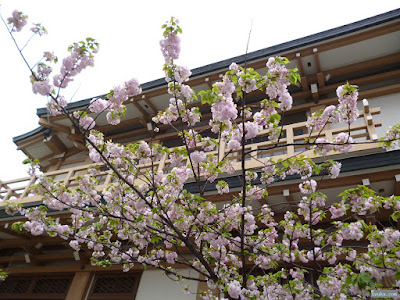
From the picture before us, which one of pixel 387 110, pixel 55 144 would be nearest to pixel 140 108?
pixel 55 144

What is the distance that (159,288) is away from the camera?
23.4ft

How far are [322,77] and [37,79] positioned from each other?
729 cm

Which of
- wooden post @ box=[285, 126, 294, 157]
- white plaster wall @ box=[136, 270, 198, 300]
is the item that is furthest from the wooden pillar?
wooden post @ box=[285, 126, 294, 157]

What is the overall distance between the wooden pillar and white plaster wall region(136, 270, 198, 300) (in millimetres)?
1525

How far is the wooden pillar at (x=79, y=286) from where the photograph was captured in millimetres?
7672

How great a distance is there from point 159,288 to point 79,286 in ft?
7.56

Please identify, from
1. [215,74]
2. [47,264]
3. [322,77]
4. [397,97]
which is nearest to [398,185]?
[397,97]

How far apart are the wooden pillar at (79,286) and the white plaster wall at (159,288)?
60.0 inches

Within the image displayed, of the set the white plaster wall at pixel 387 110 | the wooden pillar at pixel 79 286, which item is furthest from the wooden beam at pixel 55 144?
the white plaster wall at pixel 387 110

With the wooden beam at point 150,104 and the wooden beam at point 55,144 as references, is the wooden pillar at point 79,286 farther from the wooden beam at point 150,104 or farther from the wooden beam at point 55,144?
the wooden beam at point 55,144

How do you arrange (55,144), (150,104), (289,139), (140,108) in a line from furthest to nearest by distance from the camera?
1. (55,144)
2. (140,108)
3. (150,104)
4. (289,139)

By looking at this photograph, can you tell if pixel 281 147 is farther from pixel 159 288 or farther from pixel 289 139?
pixel 159 288

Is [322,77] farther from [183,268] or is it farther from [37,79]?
[37,79]

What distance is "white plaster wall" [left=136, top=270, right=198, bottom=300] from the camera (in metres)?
6.75
